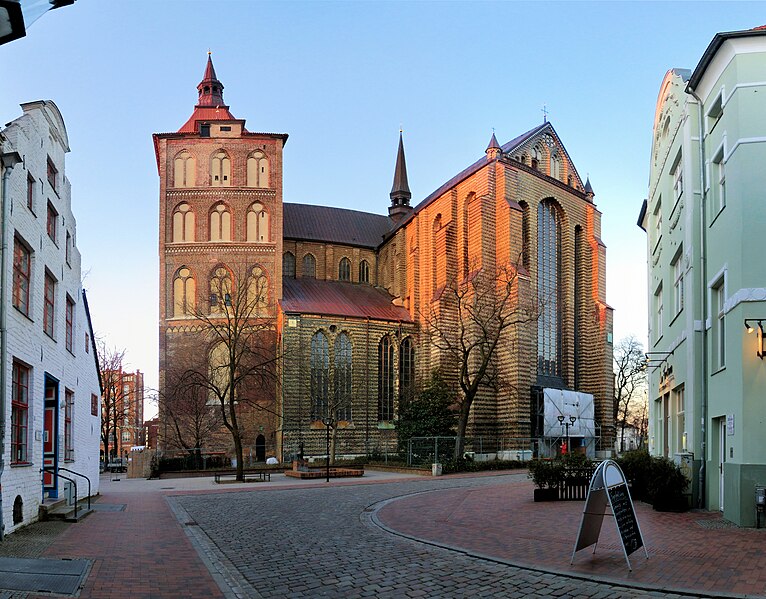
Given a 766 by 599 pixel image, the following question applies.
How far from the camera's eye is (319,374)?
52.1 m

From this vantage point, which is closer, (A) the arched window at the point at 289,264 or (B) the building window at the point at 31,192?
(B) the building window at the point at 31,192

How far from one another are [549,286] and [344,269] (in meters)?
17.5

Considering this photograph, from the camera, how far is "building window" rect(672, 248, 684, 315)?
20.6 metres

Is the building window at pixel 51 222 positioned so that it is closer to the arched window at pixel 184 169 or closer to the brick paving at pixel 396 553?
the brick paving at pixel 396 553

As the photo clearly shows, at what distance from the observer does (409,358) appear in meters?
56.6

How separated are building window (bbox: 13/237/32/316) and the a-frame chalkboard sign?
10.1 metres

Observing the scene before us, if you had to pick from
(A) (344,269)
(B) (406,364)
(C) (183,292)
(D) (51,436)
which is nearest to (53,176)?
(D) (51,436)

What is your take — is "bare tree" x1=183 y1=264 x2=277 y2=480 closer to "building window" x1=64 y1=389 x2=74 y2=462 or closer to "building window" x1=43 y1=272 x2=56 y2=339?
"building window" x1=64 y1=389 x2=74 y2=462

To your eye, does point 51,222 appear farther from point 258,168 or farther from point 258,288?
point 258,168

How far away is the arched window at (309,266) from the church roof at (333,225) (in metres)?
1.48

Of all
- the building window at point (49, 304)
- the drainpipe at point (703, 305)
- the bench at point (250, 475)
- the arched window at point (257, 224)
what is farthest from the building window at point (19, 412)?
the arched window at point (257, 224)

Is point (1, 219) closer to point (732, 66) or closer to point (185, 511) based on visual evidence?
point (185, 511)

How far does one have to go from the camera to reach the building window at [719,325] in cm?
1619

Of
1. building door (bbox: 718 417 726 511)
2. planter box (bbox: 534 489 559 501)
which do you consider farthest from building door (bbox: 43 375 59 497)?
building door (bbox: 718 417 726 511)
